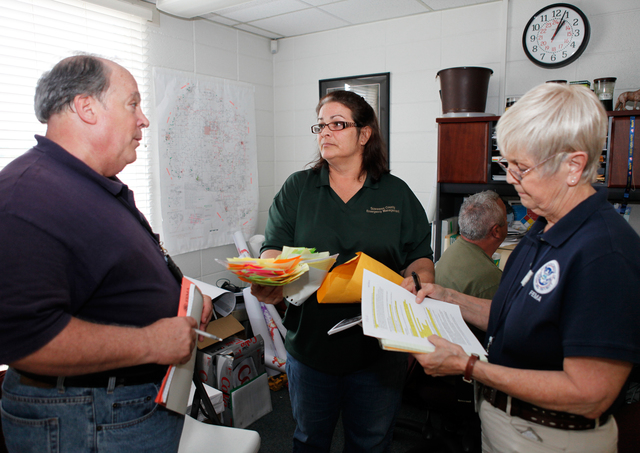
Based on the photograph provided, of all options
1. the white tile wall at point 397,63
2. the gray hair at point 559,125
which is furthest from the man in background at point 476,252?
the white tile wall at point 397,63

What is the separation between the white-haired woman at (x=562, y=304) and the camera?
0.85 meters

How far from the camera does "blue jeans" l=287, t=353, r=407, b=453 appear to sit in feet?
4.95

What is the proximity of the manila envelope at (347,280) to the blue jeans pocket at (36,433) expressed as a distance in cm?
76

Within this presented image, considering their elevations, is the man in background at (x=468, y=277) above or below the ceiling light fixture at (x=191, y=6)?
below

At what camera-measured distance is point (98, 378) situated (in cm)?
96

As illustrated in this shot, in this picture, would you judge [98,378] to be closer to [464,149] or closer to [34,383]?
[34,383]

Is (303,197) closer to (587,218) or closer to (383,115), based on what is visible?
(587,218)

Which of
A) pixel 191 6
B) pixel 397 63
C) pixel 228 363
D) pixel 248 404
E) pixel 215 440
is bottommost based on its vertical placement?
pixel 248 404

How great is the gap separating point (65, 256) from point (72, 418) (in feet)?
1.26

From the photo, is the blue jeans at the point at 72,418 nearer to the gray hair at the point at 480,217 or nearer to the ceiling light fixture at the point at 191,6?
the gray hair at the point at 480,217

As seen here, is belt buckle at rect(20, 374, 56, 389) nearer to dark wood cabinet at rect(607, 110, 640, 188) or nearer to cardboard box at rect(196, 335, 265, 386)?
cardboard box at rect(196, 335, 265, 386)

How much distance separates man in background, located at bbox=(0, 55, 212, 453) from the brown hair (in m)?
0.82

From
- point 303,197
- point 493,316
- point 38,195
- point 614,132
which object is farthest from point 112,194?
point 614,132

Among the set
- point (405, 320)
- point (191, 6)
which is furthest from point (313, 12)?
point (405, 320)
